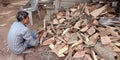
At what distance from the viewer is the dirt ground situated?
17.3ft

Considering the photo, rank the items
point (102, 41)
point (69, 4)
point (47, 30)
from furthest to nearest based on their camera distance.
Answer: point (69, 4) < point (47, 30) < point (102, 41)

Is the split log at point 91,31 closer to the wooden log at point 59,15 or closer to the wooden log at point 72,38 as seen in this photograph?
the wooden log at point 72,38

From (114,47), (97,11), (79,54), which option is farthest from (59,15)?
(114,47)

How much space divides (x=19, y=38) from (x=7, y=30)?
2.59m

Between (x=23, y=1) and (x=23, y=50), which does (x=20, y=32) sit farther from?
(x=23, y=1)

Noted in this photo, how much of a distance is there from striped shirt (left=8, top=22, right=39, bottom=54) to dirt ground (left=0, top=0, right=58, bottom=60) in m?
0.24

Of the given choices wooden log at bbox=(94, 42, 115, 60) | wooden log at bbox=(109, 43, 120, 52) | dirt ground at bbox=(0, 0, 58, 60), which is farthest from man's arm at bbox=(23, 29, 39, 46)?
wooden log at bbox=(109, 43, 120, 52)

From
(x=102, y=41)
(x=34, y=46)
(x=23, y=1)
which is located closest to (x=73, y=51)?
(x=102, y=41)

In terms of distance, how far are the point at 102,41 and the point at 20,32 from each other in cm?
188

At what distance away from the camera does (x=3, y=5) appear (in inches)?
400

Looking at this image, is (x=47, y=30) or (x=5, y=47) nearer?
(x=47, y=30)

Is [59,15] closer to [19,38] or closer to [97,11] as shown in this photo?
[97,11]

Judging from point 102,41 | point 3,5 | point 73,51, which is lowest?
point 3,5

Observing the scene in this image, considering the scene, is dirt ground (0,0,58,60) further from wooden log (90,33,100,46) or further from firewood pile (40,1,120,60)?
wooden log (90,33,100,46)
